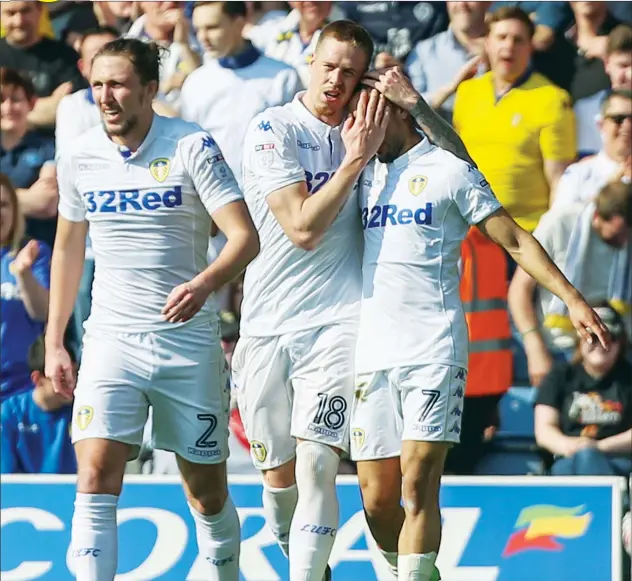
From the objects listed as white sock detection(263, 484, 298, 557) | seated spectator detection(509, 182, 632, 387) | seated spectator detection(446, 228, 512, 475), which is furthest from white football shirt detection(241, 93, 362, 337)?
seated spectator detection(509, 182, 632, 387)

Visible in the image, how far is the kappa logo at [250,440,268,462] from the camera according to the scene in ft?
21.2

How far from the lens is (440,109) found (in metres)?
9.09

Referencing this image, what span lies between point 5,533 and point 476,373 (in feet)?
9.88

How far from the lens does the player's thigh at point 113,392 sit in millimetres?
6074

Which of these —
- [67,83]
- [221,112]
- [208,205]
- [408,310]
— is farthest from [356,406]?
[67,83]

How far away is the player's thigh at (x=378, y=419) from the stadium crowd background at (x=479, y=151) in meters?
2.98

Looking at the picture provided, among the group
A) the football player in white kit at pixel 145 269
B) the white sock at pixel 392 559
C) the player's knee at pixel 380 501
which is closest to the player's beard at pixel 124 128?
the football player in white kit at pixel 145 269

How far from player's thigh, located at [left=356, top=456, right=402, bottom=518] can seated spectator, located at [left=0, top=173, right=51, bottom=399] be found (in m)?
3.87

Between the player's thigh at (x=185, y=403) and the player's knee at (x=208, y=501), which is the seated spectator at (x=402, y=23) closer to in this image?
the player's thigh at (x=185, y=403)

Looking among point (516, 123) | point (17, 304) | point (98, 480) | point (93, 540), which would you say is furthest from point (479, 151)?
point (93, 540)

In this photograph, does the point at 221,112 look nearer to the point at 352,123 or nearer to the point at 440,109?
the point at 440,109

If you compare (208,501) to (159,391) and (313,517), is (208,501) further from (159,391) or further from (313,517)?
(313,517)

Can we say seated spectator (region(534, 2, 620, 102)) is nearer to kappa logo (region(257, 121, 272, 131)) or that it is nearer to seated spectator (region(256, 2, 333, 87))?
seated spectator (region(256, 2, 333, 87))

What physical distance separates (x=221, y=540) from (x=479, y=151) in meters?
3.44
